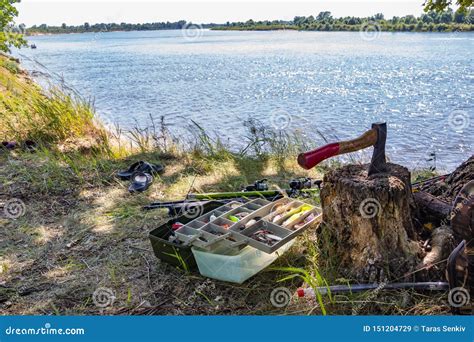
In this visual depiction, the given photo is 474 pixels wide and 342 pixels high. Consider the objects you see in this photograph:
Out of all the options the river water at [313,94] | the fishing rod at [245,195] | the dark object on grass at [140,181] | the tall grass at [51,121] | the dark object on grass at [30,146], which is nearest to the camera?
the fishing rod at [245,195]

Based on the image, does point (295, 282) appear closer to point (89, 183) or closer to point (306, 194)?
point (306, 194)

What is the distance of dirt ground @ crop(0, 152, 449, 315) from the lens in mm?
2900

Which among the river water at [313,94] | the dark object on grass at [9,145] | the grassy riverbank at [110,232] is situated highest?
the dark object on grass at [9,145]

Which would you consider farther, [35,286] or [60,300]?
[35,286]

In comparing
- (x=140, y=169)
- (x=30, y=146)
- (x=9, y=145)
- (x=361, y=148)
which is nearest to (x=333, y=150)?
(x=361, y=148)

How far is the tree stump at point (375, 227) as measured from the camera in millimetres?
2941

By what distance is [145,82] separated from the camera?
759 inches

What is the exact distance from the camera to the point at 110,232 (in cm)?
403

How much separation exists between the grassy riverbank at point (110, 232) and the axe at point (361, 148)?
63 cm

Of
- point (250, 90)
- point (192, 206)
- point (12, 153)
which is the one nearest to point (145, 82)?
point (250, 90)

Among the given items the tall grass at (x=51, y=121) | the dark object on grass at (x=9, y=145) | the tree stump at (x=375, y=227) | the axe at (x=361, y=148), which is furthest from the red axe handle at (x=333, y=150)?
the dark object on grass at (x=9, y=145)

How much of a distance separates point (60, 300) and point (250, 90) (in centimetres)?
1397

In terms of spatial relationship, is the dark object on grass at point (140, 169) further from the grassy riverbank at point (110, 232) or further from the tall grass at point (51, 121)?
the tall grass at point (51, 121)

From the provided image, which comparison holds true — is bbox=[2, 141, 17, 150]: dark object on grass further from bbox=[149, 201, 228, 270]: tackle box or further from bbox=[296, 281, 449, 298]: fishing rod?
bbox=[296, 281, 449, 298]: fishing rod
